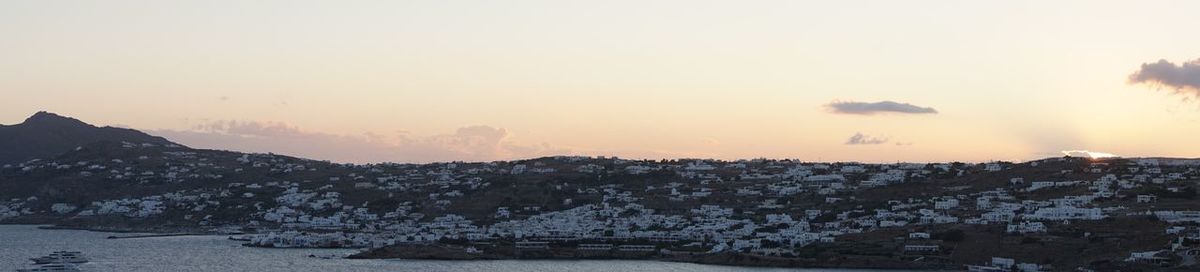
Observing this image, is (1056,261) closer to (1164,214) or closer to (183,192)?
(1164,214)

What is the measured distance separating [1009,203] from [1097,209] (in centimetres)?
1524

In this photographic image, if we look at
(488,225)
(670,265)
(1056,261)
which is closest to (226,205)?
(488,225)

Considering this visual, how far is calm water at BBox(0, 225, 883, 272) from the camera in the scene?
11306cm

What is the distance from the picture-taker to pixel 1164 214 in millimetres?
124250

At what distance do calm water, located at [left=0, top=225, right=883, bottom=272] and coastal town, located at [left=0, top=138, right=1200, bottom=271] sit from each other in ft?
16.0

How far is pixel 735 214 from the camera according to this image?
156 metres

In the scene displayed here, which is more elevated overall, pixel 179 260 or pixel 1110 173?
pixel 1110 173

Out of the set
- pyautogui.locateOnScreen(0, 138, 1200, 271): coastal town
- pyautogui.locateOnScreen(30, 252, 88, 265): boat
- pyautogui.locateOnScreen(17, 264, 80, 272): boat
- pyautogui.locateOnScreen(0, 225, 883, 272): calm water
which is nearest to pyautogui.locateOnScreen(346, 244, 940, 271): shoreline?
pyautogui.locateOnScreen(0, 138, 1200, 271): coastal town

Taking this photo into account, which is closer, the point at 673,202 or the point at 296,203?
the point at 673,202

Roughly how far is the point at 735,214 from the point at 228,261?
5864 centimetres

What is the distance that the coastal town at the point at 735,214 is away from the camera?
117438 millimetres

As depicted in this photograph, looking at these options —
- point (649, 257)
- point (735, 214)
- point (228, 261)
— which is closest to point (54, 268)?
point (228, 261)

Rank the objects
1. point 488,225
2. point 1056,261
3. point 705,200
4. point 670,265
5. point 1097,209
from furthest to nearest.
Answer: point 705,200
point 488,225
point 1097,209
point 670,265
point 1056,261

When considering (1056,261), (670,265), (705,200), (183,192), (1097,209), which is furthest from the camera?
(183,192)
